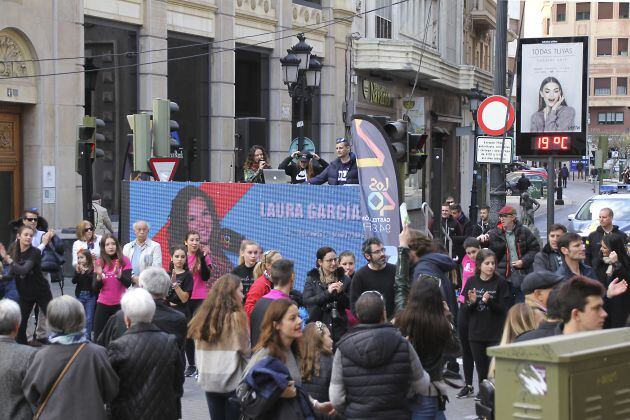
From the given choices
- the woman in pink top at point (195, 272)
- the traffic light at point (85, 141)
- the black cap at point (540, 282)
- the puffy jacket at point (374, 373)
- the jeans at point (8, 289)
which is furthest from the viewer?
the traffic light at point (85, 141)

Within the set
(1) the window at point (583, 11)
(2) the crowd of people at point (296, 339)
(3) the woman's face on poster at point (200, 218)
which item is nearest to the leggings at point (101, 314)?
(2) the crowd of people at point (296, 339)

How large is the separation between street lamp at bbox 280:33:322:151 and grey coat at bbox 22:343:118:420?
1506 centimetres

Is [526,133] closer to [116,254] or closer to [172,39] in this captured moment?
[116,254]

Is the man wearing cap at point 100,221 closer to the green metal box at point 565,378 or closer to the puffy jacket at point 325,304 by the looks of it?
the puffy jacket at point 325,304

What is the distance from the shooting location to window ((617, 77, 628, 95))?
4417 inches

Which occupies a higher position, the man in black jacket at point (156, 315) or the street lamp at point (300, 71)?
the street lamp at point (300, 71)

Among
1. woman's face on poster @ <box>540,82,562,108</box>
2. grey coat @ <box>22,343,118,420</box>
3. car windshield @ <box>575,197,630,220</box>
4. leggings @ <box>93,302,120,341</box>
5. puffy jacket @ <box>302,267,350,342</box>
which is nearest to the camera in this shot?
grey coat @ <box>22,343,118,420</box>

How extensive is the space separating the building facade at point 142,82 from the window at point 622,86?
8376 cm

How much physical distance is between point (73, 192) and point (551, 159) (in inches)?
444

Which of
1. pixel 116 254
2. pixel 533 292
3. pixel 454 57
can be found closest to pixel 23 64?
pixel 116 254

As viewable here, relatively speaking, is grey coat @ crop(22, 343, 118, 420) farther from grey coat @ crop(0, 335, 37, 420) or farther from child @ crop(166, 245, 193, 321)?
child @ crop(166, 245, 193, 321)

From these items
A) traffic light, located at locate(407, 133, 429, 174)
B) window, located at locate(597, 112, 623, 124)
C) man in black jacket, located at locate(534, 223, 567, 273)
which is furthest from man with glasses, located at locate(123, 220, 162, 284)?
window, located at locate(597, 112, 623, 124)

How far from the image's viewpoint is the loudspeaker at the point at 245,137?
2562 cm

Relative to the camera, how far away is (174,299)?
38.9 feet
